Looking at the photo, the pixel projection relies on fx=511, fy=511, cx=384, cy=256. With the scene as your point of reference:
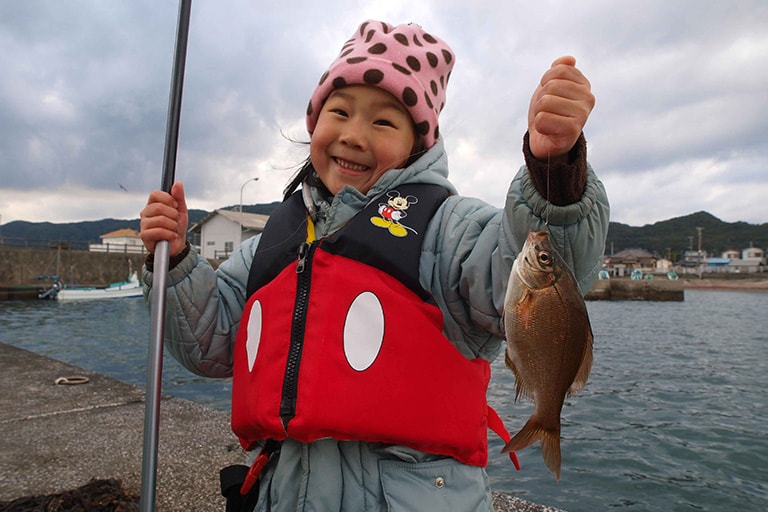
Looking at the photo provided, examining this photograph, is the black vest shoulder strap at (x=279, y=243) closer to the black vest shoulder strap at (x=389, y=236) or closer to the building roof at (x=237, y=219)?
the black vest shoulder strap at (x=389, y=236)

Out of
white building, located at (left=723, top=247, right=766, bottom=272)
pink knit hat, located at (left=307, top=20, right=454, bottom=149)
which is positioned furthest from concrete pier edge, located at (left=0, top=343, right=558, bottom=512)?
white building, located at (left=723, top=247, right=766, bottom=272)

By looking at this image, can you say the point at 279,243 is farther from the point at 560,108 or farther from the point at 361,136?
the point at 560,108

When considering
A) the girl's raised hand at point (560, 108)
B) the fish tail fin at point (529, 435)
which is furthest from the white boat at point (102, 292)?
the girl's raised hand at point (560, 108)

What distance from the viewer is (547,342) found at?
149 centimetres

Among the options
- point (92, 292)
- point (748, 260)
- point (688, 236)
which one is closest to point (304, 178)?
point (92, 292)

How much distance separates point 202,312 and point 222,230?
159ft

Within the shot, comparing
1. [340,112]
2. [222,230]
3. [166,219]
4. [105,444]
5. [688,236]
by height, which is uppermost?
[688,236]

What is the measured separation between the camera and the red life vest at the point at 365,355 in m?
1.61

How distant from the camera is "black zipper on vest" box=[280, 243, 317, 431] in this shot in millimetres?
1667

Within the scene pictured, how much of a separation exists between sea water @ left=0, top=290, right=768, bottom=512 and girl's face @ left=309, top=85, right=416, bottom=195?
188 inches

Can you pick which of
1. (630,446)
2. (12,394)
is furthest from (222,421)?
(630,446)

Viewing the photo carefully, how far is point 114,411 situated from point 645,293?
48.5 metres

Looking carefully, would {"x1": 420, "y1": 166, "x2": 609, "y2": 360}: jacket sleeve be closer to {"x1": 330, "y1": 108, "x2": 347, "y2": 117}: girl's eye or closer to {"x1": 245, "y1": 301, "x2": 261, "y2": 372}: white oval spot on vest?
{"x1": 330, "y1": 108, "x2": 347, "y2": 117}: girl's eye

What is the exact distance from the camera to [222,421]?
465 centimetres
